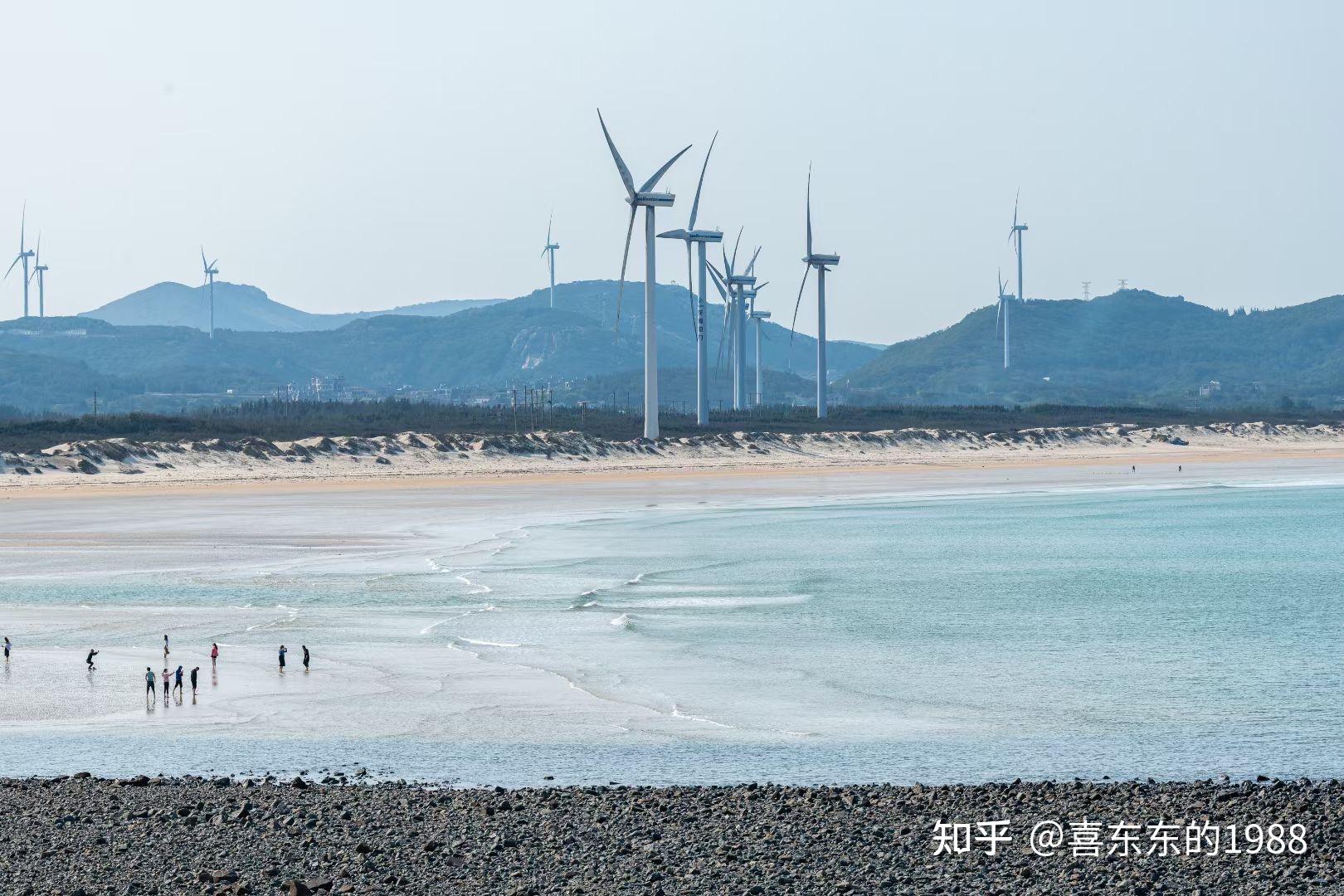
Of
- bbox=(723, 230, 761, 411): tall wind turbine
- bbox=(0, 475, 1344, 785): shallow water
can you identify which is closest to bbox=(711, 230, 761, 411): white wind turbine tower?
bbox=(723, 230, 761, 411): tall wind turbine

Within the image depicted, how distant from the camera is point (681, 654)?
91.7 ft

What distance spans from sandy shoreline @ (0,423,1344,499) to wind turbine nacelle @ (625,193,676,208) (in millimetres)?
19335

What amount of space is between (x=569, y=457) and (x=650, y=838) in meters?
82.5

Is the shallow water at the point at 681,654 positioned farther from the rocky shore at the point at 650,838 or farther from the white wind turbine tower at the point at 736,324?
the white wind turbine tower at the point at 736,324

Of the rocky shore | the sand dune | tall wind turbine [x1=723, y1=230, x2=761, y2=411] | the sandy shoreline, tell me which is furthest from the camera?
tall wind turbine [x1=723, y1=230, x2=761, y2=411]

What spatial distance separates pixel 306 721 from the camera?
22.0 m

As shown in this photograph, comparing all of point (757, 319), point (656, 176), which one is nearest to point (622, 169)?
point (656, 176)

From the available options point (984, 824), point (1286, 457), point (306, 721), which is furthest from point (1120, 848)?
point (1286, 457)

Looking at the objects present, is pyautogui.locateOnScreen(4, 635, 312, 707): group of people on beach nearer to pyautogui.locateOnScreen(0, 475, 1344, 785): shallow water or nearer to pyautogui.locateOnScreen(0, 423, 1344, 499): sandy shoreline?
pyautogui.locateOnScreen(0, 475, 1344, 785): shallow water

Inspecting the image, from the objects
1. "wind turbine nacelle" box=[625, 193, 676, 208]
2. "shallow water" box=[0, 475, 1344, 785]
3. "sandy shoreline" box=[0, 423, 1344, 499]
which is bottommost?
"shallow water" box=[0, 475, 1344, 785]

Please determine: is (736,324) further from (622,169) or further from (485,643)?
(485,643)

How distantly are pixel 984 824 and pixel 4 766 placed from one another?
12133 mm

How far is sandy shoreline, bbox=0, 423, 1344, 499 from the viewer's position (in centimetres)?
7869

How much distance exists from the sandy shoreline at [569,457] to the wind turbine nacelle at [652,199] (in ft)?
63.4
